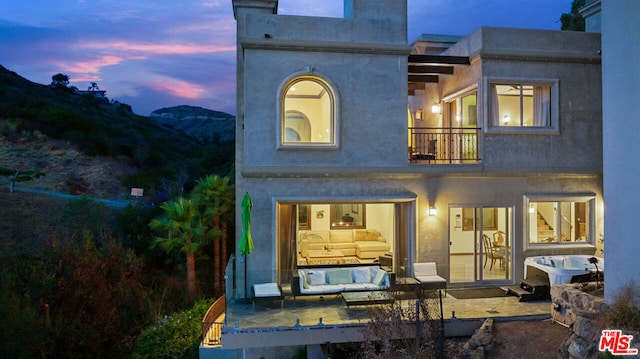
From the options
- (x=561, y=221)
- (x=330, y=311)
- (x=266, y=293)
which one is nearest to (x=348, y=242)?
(x=266, y=293)

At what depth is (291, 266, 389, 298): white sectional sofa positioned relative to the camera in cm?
995

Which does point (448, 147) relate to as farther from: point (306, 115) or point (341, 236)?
point (341, 236)

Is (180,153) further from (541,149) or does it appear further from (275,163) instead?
(541,149)

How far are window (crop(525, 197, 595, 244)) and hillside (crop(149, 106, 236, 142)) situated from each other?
4044 centimetres

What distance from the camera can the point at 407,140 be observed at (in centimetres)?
1168

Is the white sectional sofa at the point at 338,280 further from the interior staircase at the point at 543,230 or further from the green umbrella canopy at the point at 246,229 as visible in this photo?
the interior staircase at the point at 543,230

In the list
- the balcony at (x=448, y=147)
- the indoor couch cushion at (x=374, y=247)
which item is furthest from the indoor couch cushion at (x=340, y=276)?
the indoor couch cushion at (x=374, y=247)

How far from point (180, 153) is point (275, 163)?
27317 mm

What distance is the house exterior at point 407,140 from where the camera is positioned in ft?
36.3

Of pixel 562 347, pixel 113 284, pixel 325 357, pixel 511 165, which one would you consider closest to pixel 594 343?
pixel 562 347

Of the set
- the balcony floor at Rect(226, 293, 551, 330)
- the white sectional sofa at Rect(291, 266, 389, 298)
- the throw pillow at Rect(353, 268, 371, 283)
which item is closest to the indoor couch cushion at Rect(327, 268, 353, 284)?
the white sectional sofa at Rect(291, 266, 389, 298)

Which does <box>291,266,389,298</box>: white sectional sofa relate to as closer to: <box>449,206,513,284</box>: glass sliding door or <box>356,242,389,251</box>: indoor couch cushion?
<box>449,206,513,284</box>: glass sliding door

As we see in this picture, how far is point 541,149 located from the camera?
12.2m

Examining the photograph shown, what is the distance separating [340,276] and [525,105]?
7.73 meters
